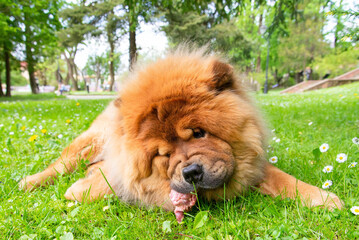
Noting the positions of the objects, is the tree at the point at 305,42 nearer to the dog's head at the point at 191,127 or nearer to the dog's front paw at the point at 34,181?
the dog's head at the point at 191,127

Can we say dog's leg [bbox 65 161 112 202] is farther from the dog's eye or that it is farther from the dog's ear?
the dog's ear

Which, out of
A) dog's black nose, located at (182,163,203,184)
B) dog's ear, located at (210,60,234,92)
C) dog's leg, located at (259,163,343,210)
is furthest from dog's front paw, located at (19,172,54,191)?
dog's leg, located at (259,163,343,210)

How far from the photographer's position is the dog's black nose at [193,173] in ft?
5.28

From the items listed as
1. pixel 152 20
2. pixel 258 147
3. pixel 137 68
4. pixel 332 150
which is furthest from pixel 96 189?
pixel 152 20

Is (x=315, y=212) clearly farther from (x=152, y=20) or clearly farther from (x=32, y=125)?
(x=152, y=20)

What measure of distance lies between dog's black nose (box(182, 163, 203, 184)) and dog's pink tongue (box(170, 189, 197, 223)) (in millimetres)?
196

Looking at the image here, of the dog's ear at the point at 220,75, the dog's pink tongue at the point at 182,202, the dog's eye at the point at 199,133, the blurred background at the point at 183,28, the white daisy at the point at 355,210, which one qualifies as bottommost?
the dog's pink tongue at the point at 182,202

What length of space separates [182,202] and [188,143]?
1.44 feet

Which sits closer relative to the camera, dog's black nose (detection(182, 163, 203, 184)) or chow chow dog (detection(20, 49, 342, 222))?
dog's black nose (detection(182, 163, 203, 184))

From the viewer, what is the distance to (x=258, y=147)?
1893 mm

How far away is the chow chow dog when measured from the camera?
1743 millimetres

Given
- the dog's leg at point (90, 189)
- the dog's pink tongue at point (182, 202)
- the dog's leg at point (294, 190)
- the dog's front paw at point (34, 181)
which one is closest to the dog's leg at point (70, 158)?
the dog's front paw at point (34, 181)

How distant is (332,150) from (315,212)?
148cm

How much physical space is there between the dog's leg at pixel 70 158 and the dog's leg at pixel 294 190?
6.14 feet
